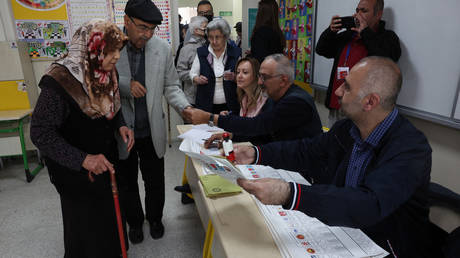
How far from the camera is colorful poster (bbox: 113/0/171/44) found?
3654 mm

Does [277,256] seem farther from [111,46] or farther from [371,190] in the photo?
[111,46]

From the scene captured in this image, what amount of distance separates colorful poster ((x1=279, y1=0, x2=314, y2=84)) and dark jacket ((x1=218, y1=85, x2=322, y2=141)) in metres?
1.68

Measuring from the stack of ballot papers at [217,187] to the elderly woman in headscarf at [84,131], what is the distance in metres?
0.46

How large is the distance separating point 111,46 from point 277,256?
1163 millimetres

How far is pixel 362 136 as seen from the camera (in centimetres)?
114

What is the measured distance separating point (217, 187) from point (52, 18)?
360 centimetres

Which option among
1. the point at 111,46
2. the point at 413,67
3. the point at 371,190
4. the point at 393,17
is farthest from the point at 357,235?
the point at 393,17

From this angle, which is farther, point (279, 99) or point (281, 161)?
point (279, 99)

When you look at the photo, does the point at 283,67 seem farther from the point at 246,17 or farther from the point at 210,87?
the point at 246,17

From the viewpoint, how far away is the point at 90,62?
A: 132 cm

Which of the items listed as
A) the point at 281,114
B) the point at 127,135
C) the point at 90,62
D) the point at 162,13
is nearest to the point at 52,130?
the point at 90,62

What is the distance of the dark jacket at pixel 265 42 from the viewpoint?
287cm

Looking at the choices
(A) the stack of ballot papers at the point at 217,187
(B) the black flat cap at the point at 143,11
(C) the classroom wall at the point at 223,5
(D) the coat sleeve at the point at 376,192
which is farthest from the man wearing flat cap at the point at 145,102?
(C) the classroom wall at the point at 223,5

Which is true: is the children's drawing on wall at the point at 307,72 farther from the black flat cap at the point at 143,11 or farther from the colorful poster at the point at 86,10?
the colorful poster at the point at 86,10
